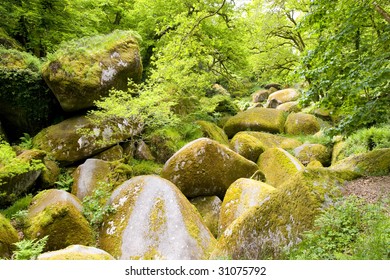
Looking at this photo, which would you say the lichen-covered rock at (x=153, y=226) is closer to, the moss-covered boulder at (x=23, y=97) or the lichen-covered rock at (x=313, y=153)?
the moss-covered boulder at (x=23, y=97)

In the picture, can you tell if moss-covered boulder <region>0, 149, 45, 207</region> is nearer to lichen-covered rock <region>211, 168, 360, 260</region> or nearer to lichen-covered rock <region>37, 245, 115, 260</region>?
lichen-covered rock <region>37, 245, 115, 260</region>

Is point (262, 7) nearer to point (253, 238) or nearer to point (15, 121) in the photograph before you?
point (253, 238)

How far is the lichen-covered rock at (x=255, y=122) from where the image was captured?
15.7 metres

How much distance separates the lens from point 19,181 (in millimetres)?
8023

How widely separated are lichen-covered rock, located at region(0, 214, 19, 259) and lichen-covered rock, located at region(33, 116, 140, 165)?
4.29m

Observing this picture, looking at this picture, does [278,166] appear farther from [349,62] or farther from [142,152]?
[142,152]

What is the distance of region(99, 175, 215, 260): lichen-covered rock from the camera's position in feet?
19.3

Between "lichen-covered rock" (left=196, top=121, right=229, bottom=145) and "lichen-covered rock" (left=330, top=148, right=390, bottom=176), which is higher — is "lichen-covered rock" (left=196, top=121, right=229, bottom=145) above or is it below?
below

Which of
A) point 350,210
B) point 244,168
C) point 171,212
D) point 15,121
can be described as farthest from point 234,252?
point 15,121


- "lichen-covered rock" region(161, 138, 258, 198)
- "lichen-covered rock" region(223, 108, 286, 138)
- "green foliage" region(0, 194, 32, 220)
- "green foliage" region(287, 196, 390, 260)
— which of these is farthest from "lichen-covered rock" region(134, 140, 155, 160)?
"green foliage" region(287, 196, 390, 260)

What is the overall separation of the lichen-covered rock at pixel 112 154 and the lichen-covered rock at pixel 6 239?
4.78 m

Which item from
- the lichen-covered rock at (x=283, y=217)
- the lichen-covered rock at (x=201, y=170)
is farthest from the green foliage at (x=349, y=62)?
the lichen-covered rock at (x=201, y=170)

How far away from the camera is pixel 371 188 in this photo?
15.3 feet

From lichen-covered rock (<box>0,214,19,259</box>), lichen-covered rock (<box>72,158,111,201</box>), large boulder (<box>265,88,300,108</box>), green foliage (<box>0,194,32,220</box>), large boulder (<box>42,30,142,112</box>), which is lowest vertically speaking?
green foliage (<box>0,194,32,220</box>)
